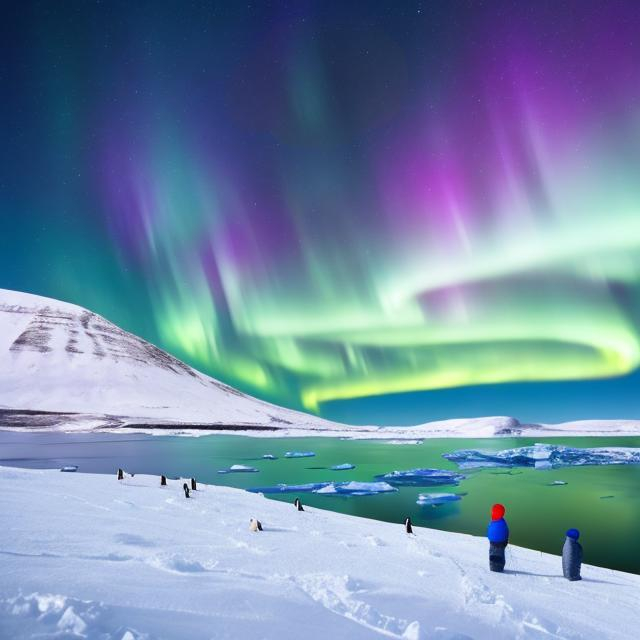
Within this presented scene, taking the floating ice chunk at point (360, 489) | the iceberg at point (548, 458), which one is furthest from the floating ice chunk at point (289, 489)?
the iceberg at point (548, 458)

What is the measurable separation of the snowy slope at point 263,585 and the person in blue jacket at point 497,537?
16.9 inches

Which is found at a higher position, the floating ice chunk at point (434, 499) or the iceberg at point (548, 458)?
the iceberg at point (548, 458)

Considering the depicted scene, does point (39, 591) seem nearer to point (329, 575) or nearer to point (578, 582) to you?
point (329, 575)

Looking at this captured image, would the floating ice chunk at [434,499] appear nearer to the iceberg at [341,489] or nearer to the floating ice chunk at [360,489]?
the floating ice chunk at [360,489]

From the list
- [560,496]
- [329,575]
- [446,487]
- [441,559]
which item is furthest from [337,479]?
[329,575]

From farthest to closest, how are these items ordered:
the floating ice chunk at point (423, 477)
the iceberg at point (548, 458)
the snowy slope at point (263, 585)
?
1. the iceberg at point (548, 458)
2. the floating ice chunk at point (423, 477)
3. the snowy slope at point (263, 585)

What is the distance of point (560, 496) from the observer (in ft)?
127

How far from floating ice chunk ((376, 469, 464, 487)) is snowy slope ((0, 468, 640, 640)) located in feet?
92.1

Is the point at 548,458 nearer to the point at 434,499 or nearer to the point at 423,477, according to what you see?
the point at 423,477

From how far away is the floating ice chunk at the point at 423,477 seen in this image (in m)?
45.9

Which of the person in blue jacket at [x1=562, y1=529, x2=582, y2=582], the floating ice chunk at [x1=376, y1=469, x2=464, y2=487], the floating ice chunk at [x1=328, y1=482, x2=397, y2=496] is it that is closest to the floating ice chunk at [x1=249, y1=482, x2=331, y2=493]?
the floating ice chunk at [x1=328, y1=482, x2=397, y2=496]

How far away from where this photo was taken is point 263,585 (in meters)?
9.72

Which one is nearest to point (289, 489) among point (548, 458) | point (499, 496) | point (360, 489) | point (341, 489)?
point (341, 489)

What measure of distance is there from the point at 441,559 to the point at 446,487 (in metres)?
29.9
